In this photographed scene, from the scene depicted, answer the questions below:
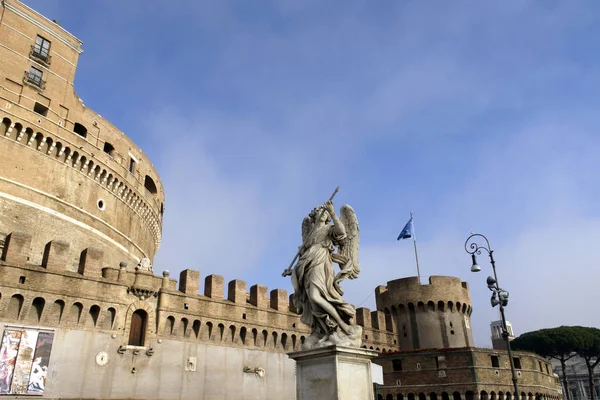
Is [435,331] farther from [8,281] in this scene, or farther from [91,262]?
[8,281]

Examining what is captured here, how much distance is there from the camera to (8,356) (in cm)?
1850

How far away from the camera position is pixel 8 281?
1920 cm

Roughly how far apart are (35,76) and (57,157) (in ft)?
17.7

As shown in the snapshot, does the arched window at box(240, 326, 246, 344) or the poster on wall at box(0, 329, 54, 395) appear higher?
the arched window at box(240, 326, 246, 344)

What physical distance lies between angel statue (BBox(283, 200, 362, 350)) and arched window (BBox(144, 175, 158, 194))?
103 ft

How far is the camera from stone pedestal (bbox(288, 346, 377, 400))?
511cm

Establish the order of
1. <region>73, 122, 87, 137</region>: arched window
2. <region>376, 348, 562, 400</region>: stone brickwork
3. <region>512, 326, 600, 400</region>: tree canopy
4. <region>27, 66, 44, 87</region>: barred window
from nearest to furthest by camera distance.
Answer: <region>27, 66, 44, 87</region>: barred window, <region>73, 122, 87, 137</region>: arched window, <region>376, 348, 562, 400</region>: stone brickwork, <region>512, 326, 600, 400</region>: tree canopy

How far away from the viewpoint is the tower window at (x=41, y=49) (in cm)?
2891

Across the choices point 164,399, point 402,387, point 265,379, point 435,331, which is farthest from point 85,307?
point 435,331

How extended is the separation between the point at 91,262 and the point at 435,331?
26.8 metres

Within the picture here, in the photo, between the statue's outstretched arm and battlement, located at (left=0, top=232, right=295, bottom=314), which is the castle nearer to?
battlement, located at (left=0, top=232, right=295, bottom=314)

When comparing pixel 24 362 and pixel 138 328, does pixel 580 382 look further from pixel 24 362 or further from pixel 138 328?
pixel 24 362

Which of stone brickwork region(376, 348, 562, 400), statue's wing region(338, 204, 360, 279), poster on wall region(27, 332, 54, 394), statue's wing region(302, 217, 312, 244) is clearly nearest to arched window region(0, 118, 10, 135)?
poster on wall region(27, 332, 54, 394)

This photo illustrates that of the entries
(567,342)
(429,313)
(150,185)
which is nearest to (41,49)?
(150,185)
